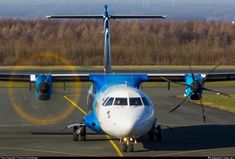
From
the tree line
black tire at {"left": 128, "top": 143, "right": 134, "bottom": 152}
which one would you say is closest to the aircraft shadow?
black tire at {"left": 128, "top": 143, "right": 134, "bottom": 152}

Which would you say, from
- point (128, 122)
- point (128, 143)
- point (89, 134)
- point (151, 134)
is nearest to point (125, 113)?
point (128, 122)

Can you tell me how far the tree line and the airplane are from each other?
45.0 meters

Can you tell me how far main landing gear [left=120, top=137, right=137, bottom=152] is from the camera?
18.9m

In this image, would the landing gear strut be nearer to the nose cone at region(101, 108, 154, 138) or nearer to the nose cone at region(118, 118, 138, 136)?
the nose cone at region(101, 108, 154, 138)

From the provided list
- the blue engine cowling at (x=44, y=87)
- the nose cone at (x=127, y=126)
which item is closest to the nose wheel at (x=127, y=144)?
the nose cone at (x=127, y=126)

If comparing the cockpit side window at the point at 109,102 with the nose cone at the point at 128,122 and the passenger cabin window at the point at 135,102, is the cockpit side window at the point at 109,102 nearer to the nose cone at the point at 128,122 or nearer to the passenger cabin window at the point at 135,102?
the nose cone at the point at 128,122

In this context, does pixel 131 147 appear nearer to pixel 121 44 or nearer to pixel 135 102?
pixel 135 102

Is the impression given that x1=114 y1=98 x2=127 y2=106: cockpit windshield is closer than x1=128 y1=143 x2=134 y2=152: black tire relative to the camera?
No

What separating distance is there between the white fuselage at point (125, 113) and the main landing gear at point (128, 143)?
0.27m

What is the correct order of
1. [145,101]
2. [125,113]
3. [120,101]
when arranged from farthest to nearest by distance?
[145,101], [120,101], [125,113]

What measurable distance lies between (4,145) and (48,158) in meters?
3.41

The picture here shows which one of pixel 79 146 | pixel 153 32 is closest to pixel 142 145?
pixel 79 146

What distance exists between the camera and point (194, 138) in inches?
893

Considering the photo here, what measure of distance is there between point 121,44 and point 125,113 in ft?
186
